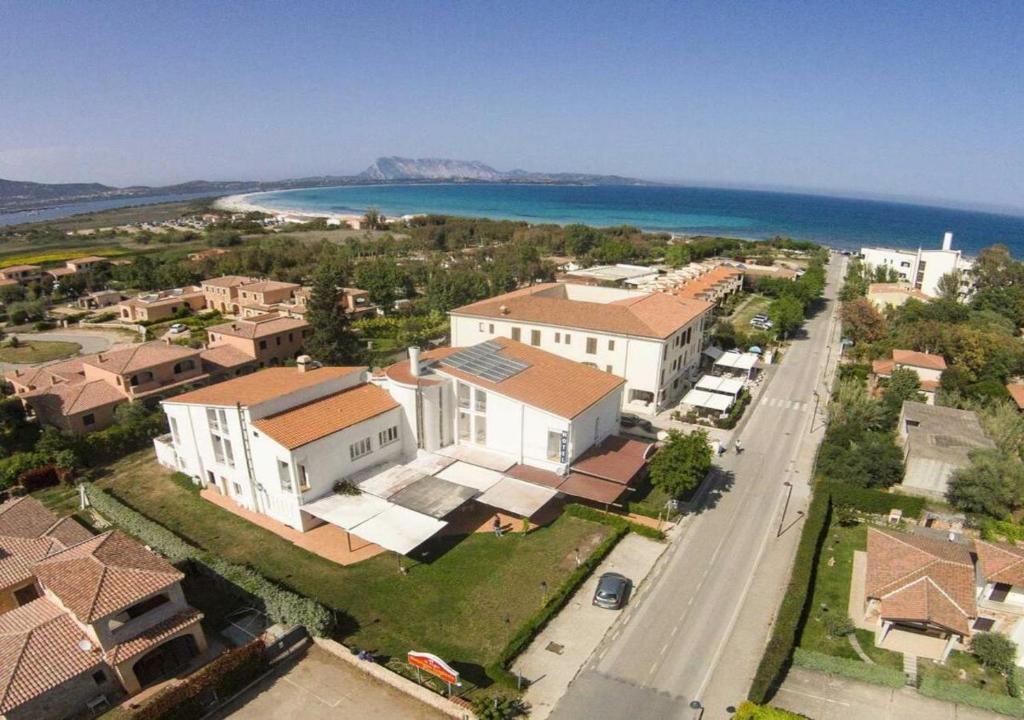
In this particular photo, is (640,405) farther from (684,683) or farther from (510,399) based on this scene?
(684,683)

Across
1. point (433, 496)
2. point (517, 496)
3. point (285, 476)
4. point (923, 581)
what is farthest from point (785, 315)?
point (285, 476)

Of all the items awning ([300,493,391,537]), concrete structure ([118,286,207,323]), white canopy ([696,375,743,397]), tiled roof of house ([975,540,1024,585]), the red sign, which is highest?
tiled roof of house ([975,540,1024,585])

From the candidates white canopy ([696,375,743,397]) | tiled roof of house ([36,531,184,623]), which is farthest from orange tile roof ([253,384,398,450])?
white canopy ([696,375,743,397])

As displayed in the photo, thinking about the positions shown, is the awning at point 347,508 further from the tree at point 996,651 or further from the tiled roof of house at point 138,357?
the tree at point 996,651

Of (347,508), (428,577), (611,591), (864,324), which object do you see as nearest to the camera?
(611,591)

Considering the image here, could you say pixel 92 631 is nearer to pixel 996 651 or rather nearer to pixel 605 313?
pixel 996 651

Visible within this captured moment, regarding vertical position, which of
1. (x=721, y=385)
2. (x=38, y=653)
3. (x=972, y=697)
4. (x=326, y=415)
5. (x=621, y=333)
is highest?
(x=621, y=333)

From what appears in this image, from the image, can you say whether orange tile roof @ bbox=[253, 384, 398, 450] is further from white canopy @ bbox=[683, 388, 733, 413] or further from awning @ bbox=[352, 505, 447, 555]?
white canopy @ bbox=[683, 388, 733, 413]
